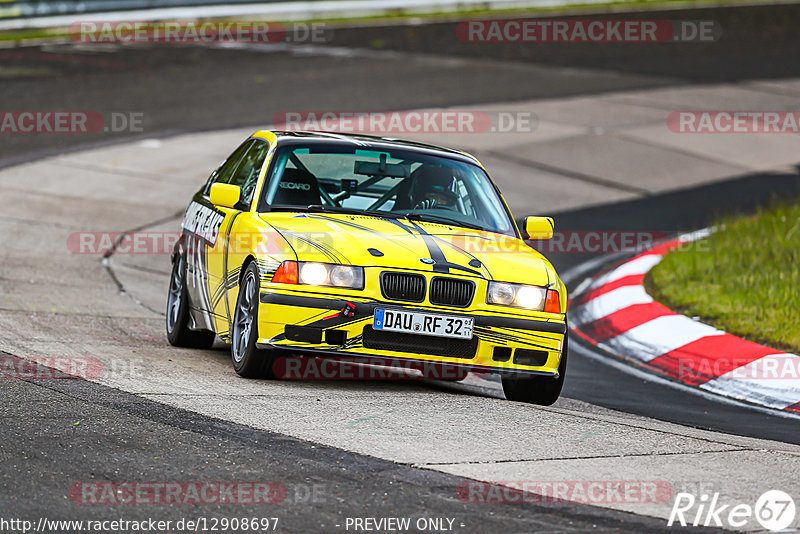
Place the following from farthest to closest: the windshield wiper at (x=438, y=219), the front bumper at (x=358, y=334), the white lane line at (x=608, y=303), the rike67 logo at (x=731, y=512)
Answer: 1. the white lane line at (x=608, y=303)
2. the windshield wiper at (x=438, y=219)
3. the front bumper at (x=358, y=334)
4. the rike67 logo at (x=731, y=512)

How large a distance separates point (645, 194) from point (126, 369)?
34.2 ft

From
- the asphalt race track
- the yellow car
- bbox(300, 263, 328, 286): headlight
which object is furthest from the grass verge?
bbox(300, 263, 328, 286): headlight

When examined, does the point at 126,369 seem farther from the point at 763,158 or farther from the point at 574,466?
the point at 763,158

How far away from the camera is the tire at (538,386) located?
777 cm

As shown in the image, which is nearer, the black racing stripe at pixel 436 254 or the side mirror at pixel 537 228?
the black racing stripe at pixel 436 254

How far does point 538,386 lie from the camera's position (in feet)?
25.8

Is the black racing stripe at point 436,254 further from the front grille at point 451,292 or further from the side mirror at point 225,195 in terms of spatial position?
the side mirror at point 225,195

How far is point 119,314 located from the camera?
33.3ft

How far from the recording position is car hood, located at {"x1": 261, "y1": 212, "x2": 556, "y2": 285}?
24.3ft

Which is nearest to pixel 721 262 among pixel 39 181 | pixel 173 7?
pixel 39 181

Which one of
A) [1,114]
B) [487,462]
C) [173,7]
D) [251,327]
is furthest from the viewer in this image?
[173,7]

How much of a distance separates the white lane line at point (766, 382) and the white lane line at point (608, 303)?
2223 millimetres

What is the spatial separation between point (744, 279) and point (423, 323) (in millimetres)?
4738

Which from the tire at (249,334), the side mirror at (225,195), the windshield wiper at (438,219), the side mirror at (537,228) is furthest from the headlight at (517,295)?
the side mirror at (225,195)
